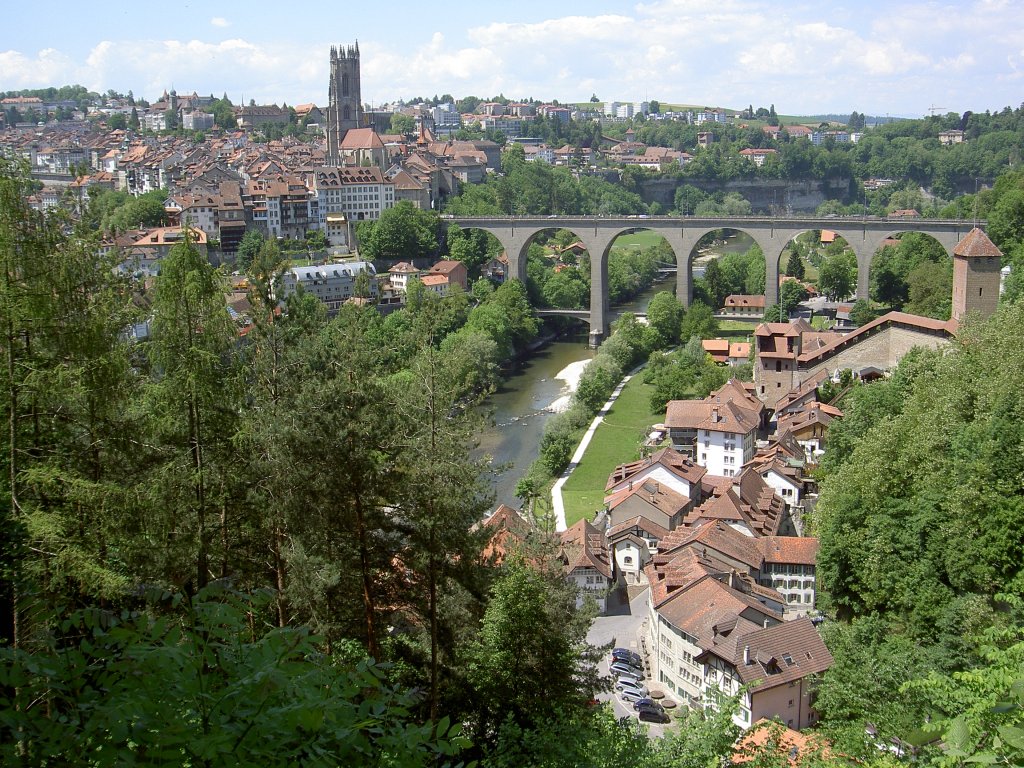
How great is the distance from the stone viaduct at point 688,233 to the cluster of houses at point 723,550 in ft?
49.2

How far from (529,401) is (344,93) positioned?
37273 mm

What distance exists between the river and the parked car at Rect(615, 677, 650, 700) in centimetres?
562

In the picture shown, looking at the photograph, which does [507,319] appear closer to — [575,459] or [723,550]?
[575,459]

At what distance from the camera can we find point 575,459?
2288 centimetres

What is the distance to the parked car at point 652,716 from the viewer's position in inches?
459

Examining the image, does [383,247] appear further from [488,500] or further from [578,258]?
[488,500]

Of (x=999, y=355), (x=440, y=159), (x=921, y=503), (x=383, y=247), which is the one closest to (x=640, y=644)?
(x=921, y=503)

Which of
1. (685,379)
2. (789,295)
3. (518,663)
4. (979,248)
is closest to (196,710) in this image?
(518,663)

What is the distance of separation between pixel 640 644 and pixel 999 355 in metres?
6.67

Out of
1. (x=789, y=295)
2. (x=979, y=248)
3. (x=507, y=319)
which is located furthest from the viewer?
(x=789, y=295)

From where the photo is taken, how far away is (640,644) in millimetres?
13781

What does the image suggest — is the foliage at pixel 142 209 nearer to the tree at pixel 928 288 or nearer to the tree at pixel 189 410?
the tree at pixel 928 288

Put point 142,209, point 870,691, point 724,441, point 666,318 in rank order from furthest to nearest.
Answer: point 142,209 < point 666,318 < point 724,441 < point 870,691

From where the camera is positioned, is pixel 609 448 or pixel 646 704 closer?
pixel 646 704
